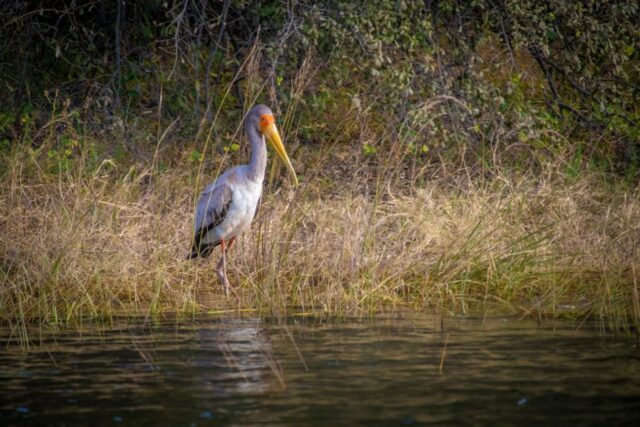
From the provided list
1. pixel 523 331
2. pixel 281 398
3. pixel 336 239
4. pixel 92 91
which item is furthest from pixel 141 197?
pixel 281 398

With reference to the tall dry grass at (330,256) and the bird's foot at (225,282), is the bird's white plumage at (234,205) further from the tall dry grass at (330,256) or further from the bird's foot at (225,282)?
the bird's foot at (225,282)

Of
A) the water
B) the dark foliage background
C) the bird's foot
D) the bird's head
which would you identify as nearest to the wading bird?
the bird's head

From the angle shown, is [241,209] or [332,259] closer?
[332,259]

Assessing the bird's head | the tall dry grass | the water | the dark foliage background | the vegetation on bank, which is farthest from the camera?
the dark foliage background

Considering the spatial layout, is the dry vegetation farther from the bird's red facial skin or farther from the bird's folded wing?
the bird's red facial skin

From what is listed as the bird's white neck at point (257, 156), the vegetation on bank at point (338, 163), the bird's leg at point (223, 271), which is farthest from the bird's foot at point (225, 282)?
the bird's white neck at point (257, 156)

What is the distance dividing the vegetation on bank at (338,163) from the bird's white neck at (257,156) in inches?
11.5

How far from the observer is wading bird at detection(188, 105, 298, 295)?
9492 mm

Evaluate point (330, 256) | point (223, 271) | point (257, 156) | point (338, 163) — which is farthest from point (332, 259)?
→ point (338, 163)

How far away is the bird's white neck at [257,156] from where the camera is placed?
9.64 meters

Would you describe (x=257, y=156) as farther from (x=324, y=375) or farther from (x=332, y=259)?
(x=324, y=375)

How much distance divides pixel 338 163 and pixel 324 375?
23.8ft

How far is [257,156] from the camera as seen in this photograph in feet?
31.7

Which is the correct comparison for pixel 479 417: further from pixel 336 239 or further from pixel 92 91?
pixel 92 91
